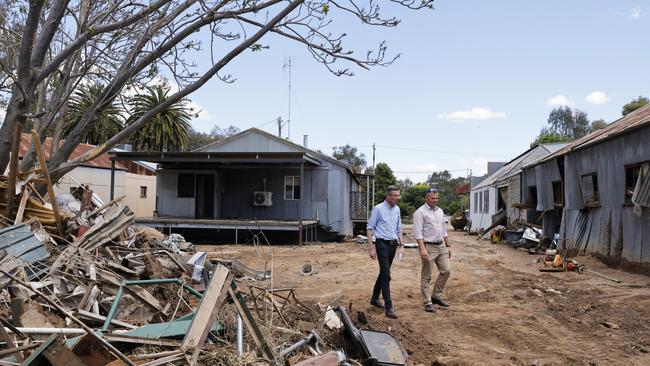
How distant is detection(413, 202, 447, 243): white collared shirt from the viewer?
24.5ft

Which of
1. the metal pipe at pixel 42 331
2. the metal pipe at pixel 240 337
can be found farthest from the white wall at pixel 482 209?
the metal pipe at pixel 42 331

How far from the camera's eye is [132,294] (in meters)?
5.16

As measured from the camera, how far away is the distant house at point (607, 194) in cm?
1098

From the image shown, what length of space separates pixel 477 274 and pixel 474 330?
18.2 feet

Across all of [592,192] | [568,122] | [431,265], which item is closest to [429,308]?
[431,265]

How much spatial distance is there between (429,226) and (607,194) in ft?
25.9

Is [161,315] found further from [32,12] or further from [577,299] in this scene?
[577,299]

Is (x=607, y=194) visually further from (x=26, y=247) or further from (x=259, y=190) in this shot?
(x=259, y=190)

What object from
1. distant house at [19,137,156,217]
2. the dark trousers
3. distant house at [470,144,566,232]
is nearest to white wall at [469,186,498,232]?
distant house at [470,144,566,232]

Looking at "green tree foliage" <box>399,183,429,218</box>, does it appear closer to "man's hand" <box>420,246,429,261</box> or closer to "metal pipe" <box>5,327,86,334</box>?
"man's hand" <box>420,246,429,261</box>

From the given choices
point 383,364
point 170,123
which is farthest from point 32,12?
point 170,123

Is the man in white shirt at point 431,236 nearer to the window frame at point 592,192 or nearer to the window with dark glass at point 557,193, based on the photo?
the window frame at point 592,192

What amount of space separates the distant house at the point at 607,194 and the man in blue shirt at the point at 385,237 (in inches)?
263

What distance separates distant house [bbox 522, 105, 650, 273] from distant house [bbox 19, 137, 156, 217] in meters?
21.2
